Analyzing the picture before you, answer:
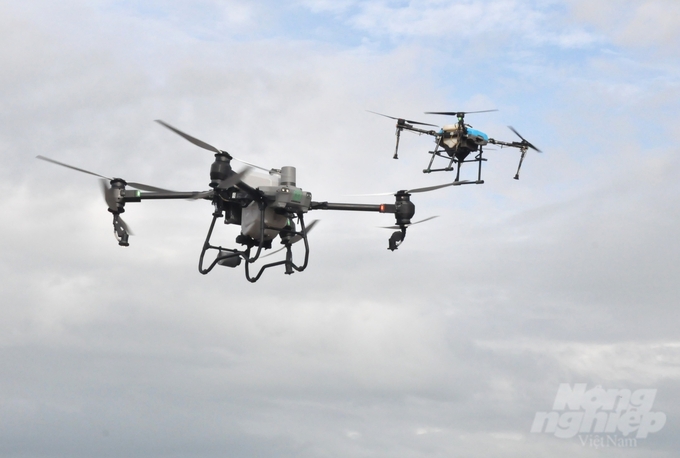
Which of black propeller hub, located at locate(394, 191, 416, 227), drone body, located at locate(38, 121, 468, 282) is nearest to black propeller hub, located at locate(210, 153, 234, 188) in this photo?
drone body, located at locate(38, 121, 468, 282)

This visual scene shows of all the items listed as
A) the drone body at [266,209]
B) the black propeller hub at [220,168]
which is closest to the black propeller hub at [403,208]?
the drone body at [266,209]

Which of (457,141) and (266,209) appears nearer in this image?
(266,209)

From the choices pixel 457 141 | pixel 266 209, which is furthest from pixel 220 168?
pixel 457 141

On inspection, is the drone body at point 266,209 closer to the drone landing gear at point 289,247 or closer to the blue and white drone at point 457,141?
the drone landing gear at point 289,247

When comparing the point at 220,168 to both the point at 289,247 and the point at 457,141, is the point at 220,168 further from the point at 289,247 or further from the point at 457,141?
the point at 457,141

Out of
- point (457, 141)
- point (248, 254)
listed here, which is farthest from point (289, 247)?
point (457, 141)

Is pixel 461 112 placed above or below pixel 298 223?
above

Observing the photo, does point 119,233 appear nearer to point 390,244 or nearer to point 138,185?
point 138,185

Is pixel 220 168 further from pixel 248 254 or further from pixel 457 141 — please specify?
pixel 457 141

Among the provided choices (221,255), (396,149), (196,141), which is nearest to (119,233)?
(221,255)

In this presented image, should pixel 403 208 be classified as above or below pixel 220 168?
below

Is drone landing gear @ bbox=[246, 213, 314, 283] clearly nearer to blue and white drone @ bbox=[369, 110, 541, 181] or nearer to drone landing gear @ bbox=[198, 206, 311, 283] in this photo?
drone landing gear @ bbox=[198, 206, 311, 283]
